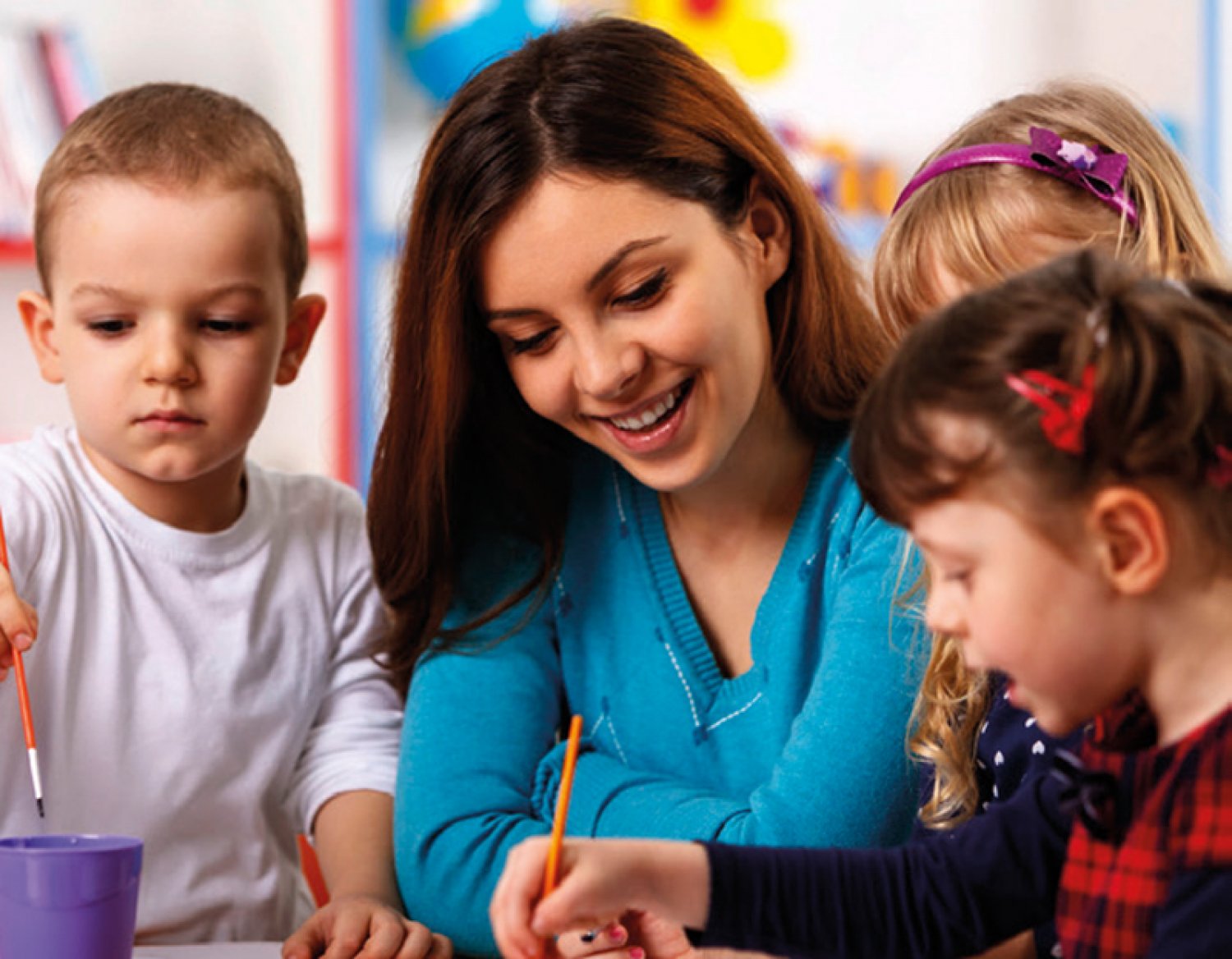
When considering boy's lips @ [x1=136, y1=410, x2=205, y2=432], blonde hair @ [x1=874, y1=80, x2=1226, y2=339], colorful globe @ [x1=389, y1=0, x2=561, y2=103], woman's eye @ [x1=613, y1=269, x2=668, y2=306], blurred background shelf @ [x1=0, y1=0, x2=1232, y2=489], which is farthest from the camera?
colorful globe @ [x1=389, y1=0, x2=561, y2=103]

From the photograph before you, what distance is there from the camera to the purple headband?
1146mm

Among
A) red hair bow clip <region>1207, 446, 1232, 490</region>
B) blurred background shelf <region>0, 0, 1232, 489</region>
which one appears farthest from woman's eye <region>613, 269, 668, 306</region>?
blurred background shelf <region>0, 0, 1232, 489</region>

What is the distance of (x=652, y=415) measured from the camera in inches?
A: 50.5

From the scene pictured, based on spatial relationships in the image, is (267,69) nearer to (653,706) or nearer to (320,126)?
(320,126)

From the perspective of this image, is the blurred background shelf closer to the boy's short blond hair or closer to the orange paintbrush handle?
the boy's short blond hair

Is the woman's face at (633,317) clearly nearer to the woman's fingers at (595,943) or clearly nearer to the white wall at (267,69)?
the woman's fingers at (595,943)

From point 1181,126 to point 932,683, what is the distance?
8.82ft

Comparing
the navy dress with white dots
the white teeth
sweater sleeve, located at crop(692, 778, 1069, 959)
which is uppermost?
the white teeth

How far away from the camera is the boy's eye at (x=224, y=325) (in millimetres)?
1379

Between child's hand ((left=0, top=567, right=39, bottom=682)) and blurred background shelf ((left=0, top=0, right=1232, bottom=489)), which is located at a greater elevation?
blurred background shelf ((left=0, top=0, right=1232, bottom=489))

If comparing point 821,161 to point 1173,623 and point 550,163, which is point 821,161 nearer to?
point 550,163

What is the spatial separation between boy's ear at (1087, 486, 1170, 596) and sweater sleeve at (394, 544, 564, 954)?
0.62 metres

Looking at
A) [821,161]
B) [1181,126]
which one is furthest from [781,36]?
[1181,126]

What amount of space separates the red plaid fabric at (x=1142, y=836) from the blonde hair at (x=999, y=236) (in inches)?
12.1
